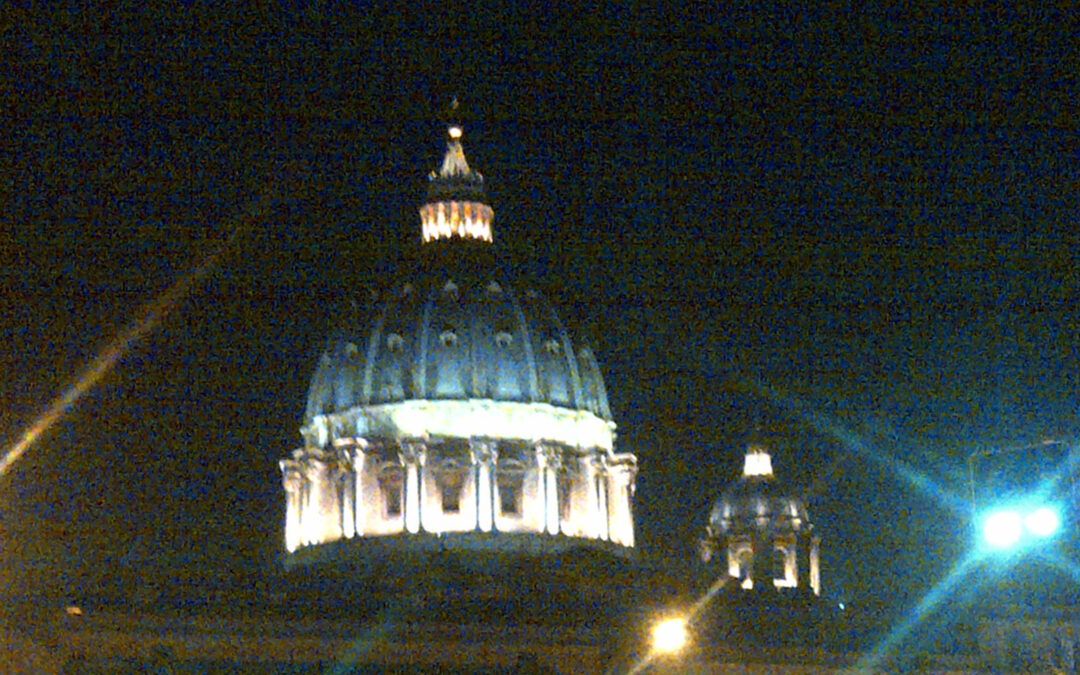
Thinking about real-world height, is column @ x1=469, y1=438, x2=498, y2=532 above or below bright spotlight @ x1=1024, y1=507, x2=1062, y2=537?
above

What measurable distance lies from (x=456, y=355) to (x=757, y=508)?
24673mm

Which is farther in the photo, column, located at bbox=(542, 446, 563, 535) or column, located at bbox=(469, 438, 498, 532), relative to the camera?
column, located at bbox=(542, 446, 563, 535)

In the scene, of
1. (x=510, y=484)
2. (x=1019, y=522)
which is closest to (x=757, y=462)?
(x=510, y=484)

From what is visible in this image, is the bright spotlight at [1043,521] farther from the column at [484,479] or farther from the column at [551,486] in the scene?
the column at [551,486]

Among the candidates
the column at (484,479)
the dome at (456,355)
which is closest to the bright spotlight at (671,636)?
the column at (484,479)

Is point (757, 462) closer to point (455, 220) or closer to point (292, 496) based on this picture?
point (455, 220)

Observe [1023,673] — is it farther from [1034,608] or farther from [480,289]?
[480,289]

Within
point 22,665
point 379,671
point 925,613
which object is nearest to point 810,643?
point 925,613

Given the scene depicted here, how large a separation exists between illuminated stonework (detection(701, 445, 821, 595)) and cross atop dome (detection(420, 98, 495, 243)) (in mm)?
20892

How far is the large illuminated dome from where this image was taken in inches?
5094

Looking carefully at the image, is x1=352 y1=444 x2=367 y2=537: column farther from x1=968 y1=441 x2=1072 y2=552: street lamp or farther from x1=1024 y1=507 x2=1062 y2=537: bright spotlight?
x1=1024 y1=507 x2=1062 y2=537: bright spotlight

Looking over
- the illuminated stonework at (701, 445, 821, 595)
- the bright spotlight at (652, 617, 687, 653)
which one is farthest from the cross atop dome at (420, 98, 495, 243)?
the bright spotlight at (652, 617, 687, 653)

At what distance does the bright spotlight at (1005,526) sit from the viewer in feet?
198

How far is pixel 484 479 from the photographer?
424 feet
